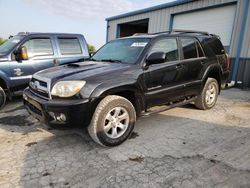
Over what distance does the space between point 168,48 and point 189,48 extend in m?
0.63

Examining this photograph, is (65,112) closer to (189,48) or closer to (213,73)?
(189,48)

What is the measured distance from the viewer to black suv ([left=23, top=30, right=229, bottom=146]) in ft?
9.46

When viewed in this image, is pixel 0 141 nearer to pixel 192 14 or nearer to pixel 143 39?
pixel 143 39

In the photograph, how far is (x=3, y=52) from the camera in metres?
5.07

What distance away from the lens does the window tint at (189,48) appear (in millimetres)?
4258

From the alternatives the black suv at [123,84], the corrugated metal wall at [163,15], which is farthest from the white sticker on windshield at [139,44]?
the corrugated metal wall at [163,15]

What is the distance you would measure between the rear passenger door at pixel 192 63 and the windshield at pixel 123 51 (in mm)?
951

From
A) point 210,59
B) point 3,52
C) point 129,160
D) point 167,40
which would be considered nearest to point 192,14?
point 210,59

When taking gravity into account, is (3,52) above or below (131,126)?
above

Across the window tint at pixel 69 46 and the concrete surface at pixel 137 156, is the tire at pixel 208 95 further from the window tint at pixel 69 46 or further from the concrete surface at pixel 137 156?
the window tint at pixel 69 46

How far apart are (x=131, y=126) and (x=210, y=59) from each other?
265cm

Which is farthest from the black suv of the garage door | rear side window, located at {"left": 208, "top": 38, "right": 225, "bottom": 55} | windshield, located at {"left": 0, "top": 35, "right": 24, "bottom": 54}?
the garage door

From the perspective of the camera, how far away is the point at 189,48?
172 inches

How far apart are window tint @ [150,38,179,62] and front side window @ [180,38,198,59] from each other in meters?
0.23
